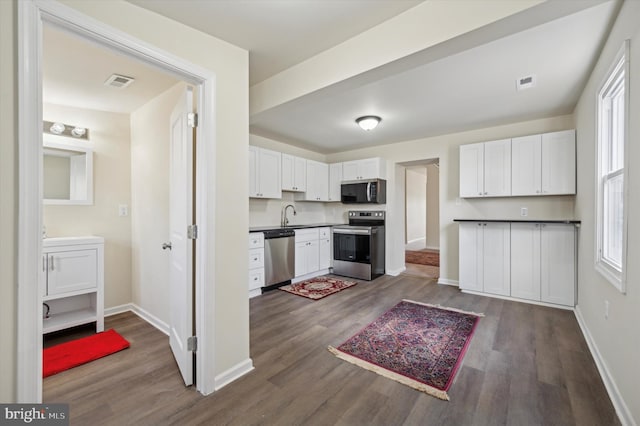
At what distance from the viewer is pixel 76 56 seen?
Answer: 2152mm

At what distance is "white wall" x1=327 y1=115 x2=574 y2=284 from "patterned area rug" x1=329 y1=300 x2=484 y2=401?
63.0 inches

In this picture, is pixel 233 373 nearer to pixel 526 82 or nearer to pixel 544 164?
pixel 526 82

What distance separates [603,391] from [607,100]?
2.13 m

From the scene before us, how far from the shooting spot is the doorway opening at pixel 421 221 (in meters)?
5.93

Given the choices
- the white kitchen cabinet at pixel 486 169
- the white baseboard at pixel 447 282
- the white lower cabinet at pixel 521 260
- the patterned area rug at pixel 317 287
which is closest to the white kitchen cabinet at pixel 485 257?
the white lower cabinet at pixel 521 260

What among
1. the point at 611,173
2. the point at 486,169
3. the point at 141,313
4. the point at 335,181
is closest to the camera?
the point at 611,173

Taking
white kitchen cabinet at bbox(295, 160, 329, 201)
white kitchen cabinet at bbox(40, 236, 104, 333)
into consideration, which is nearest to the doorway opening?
white kitchen cabinet at bbox(295, 160, 329, 201)

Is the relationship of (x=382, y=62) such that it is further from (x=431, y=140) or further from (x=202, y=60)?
(x=431, y=140)

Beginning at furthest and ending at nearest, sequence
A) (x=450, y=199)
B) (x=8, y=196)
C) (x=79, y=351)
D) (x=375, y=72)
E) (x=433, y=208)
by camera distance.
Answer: (x=433, y=208), (x=450, y=199), (x=79, y=351), (x=375, y=72), (x=8, y=196)

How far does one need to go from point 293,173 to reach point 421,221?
277 inches

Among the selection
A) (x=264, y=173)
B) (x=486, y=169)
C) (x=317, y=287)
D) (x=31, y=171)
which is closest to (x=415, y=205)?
(x=486, y=169)

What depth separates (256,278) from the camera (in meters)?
4.00

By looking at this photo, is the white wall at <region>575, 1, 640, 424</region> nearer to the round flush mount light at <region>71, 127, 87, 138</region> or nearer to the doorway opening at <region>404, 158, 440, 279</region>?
the doorway opening at <region>404, 158, 440, 279</region>

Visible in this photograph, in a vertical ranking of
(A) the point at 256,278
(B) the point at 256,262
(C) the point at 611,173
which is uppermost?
(C) the point at 611,173
